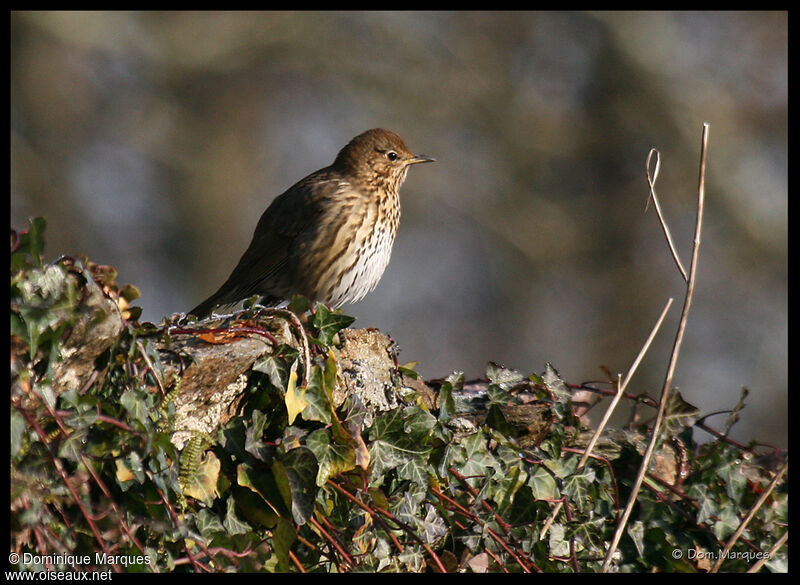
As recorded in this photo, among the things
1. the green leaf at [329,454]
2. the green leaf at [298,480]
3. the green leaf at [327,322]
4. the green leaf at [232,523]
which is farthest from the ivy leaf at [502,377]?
the green leaf at [232,523]

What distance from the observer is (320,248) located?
16.3 ft

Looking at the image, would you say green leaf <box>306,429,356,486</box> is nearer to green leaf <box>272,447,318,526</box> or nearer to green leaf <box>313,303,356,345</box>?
green leaf <box>272,447,318,526</box>

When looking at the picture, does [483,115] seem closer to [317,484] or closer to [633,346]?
[633,346]

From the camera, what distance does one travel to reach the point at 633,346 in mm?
10867

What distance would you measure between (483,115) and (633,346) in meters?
3.34

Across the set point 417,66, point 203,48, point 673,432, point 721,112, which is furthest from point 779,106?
point 673,432

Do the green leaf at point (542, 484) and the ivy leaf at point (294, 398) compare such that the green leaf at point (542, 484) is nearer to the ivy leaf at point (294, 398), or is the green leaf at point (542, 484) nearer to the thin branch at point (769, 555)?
the thin branch at point (769, 555)

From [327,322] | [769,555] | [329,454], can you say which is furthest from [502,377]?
[769,555]

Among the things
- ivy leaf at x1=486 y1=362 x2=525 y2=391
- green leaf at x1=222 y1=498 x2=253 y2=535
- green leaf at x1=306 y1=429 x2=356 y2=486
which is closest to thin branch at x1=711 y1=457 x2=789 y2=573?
ivy leaf at x1=486 y1=362 x2=525 y2=391

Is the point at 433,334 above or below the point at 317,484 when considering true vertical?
below

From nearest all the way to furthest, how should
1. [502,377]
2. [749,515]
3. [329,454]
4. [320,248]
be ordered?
[329,454] → [749,515] → [502,377] → [320,248]

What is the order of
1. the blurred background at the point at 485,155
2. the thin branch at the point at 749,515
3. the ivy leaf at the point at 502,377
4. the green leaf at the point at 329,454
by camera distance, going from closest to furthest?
the green leaf at the point at 329,454
the thin branch at the point at 749,515
the ivy leaf at the point at 502,377
the blurred background at the point at 485,155

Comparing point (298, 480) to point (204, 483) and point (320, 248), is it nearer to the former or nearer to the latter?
point (204, 483)

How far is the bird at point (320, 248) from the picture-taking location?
4.96m
